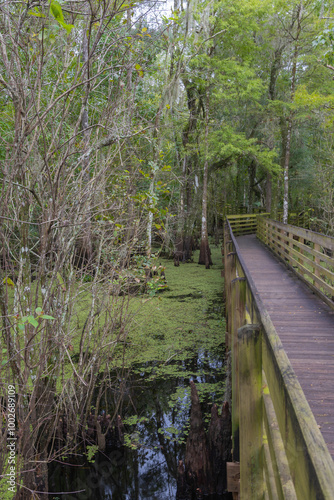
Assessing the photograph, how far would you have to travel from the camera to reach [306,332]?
5.23 m

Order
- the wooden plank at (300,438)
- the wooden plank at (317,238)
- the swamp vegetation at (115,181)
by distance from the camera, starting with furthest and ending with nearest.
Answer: the wooden plank at (317,238)
the swamp vegetation at (115,181)
the wooden plank at (300,438)

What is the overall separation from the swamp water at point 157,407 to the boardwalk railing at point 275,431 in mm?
2877

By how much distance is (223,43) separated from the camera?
20.7 meters

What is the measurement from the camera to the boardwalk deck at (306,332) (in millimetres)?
3256

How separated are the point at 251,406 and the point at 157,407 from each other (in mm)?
4902

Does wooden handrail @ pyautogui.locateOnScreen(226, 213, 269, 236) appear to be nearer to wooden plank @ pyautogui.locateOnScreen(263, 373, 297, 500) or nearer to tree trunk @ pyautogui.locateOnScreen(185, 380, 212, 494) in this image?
tree trunk @ pyautogui.locateOnScreen(185, 380, 212, 494)

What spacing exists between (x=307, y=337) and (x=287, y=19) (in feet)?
67.7

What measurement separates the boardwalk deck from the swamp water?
1853 mm

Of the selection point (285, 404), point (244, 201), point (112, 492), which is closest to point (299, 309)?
point (112, 492)

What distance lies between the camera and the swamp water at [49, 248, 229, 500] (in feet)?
17.4

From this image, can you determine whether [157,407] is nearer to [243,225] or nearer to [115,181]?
[115,181]

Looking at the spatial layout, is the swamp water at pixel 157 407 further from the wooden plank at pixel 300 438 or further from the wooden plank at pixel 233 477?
the wooden plank at pixel 300 438

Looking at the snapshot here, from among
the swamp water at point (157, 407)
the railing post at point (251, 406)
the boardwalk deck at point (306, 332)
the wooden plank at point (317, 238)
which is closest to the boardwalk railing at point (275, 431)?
the railing post at point (251, 406)

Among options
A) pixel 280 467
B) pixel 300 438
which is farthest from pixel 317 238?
pixel 300 438
